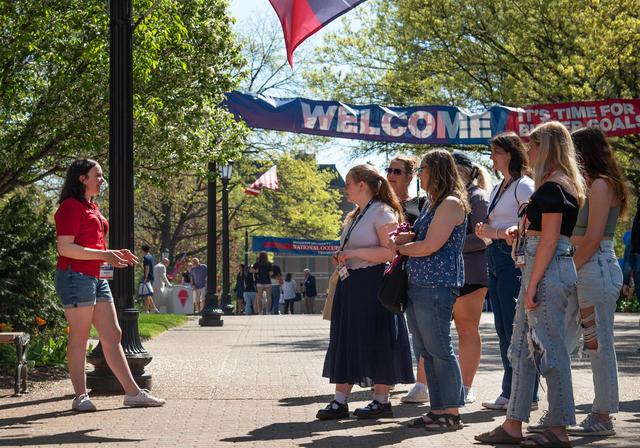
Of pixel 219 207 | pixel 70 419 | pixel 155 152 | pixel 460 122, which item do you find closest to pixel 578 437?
pixel 70 419

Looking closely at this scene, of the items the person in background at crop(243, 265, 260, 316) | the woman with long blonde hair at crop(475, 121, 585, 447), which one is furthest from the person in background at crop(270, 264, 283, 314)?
the woman with long blonde hair at crop(475, 121, 585, 447)

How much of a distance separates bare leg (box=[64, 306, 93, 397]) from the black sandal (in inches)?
113

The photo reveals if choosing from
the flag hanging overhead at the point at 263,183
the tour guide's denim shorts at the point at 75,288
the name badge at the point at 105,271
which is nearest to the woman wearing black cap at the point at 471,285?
the name badge at the point at 105,271

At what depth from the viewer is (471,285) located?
8.97 meters

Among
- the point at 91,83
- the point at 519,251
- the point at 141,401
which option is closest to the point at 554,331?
the point at 519,251

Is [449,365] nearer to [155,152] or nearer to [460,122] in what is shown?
[155,152]

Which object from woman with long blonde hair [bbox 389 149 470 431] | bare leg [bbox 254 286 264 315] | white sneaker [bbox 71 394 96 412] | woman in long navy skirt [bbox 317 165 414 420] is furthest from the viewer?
bare leg [bbox 254 286 264 315]

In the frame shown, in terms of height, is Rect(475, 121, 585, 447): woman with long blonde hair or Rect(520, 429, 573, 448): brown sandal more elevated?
Rect(475, 121, 585, 447): woman with long blonde hair

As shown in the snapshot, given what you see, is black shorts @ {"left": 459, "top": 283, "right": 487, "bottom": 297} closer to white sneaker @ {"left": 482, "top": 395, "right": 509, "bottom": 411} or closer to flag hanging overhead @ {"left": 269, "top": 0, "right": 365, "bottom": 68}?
white sneaker @ {"left": 482, "top": 395, "right": 509, "bottom": 411}

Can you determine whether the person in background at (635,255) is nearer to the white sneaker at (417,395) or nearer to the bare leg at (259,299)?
the white sneaker at (417,395)

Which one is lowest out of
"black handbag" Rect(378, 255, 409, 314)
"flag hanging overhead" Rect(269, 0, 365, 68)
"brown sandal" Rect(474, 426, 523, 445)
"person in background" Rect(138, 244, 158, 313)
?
"brown sandal" Rect(474, 426, 523, 445)

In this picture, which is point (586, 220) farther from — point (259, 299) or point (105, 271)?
point (259, 299)

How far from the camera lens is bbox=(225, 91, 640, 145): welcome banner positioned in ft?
61.4

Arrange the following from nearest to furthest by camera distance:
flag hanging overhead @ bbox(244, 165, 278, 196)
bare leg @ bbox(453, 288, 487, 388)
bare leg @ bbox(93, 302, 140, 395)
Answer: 1. bare leg @ bbox(453, 288, 487, 388)
2. bare leg @ bbox(93, 302, 140, 395)
3. flag hanging overhead @ bbox(244, 165, 278, 196)
